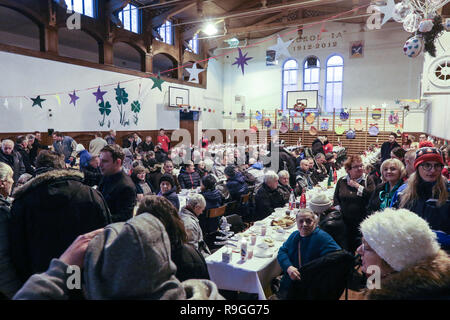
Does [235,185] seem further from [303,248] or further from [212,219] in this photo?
[303,248]

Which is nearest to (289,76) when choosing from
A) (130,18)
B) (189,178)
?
(130,18)

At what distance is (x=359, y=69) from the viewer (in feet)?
49.8

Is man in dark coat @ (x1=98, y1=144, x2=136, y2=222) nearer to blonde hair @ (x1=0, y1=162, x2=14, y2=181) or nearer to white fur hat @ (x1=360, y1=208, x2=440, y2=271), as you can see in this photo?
blonde hair @ (x1=0, y1=162, x2=14, y2=181)

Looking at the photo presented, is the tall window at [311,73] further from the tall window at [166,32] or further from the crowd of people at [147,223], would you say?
the crowd of people at [147,223]

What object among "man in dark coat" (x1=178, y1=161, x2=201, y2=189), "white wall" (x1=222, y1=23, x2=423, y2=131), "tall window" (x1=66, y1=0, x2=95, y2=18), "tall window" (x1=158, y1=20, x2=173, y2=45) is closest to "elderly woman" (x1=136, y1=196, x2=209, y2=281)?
"man in dark coat" (x1=178, y1=161, x2=201, y2=189)

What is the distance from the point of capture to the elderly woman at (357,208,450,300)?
3.22 feet

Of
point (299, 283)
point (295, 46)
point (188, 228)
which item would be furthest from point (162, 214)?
point (295, 46)

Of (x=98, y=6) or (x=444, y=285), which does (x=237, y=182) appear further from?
(x=98, y=6)

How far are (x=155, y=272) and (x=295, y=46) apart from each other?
17.2 metres

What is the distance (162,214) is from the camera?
5.62 feet

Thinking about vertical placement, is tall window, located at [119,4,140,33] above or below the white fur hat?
above

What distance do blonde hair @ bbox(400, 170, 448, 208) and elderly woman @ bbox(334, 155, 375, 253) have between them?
0.99 meters

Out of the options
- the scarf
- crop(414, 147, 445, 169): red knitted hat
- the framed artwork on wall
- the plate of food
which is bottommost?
the plate of food
